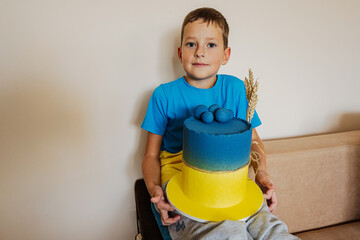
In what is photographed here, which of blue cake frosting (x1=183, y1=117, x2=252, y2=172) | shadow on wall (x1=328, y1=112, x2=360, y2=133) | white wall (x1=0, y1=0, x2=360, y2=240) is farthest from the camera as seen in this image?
shadow on wall (x1=328, y1=112, x2=360, y2=133)

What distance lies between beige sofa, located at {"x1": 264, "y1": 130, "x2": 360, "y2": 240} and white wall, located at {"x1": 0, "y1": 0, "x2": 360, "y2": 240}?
26 centimetres

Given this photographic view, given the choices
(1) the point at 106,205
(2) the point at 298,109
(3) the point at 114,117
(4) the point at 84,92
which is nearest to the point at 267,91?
(2) the point at 298,109

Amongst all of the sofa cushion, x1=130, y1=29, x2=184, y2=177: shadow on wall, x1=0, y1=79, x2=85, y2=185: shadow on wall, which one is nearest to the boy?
x1=130, y1=29, x2=184, y2=177: shadow on wall

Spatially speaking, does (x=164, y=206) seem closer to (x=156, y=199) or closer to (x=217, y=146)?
(x=156, y=199)

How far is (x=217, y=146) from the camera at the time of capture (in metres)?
0.63

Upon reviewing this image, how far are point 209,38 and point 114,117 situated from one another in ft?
1.86

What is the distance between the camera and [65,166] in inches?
46.5

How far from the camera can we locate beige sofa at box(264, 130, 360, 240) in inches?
47.3

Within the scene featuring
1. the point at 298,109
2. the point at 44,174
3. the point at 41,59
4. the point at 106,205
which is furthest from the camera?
the point at 298,109

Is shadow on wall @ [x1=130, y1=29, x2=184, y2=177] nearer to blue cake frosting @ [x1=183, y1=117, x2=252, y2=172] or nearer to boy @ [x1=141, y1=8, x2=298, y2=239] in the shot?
boy @ [x1=141, y1=8, x2=298, y2=239]

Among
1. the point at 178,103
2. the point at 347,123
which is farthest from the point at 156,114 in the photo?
A: the point at 347,123

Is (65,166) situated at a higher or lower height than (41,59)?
lower

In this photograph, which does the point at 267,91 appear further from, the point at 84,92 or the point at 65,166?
the point at 65,166

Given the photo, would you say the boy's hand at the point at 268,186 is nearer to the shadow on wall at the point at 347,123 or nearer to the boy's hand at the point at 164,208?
the boy's hand at the point at 164,208
